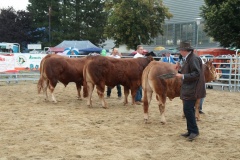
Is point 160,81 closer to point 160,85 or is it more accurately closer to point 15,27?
point 160,85

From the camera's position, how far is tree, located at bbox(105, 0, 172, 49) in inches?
1276

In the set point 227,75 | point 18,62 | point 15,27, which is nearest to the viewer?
point 18,62

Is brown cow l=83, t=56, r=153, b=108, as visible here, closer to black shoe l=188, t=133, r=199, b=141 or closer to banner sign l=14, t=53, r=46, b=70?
black shoe l=188, t=133, r=199, b=141

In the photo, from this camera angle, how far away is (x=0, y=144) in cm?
523

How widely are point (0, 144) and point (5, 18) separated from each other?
156 ft

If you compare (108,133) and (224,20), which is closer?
(108,133)

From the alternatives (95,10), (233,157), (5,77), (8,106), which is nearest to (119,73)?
(8,106)

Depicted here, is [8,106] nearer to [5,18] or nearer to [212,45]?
[212,45]

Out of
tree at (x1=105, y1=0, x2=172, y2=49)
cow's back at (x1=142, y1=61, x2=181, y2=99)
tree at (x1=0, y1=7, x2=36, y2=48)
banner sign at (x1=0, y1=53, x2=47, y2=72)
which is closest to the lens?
cow's back at (x1=142, y1=61, x2=181, y2=99)

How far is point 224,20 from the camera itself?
72.5 feet

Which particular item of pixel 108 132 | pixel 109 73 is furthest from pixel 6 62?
pixel 108 132

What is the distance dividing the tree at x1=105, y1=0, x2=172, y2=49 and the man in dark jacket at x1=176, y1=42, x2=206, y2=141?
2683 centimetres

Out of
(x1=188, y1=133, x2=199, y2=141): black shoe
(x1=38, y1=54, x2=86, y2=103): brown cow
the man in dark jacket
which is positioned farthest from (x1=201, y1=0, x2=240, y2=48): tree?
(x1=188, y1=133, x2=199, y2=141): black shoe

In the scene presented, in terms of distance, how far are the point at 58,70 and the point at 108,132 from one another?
168 inches
